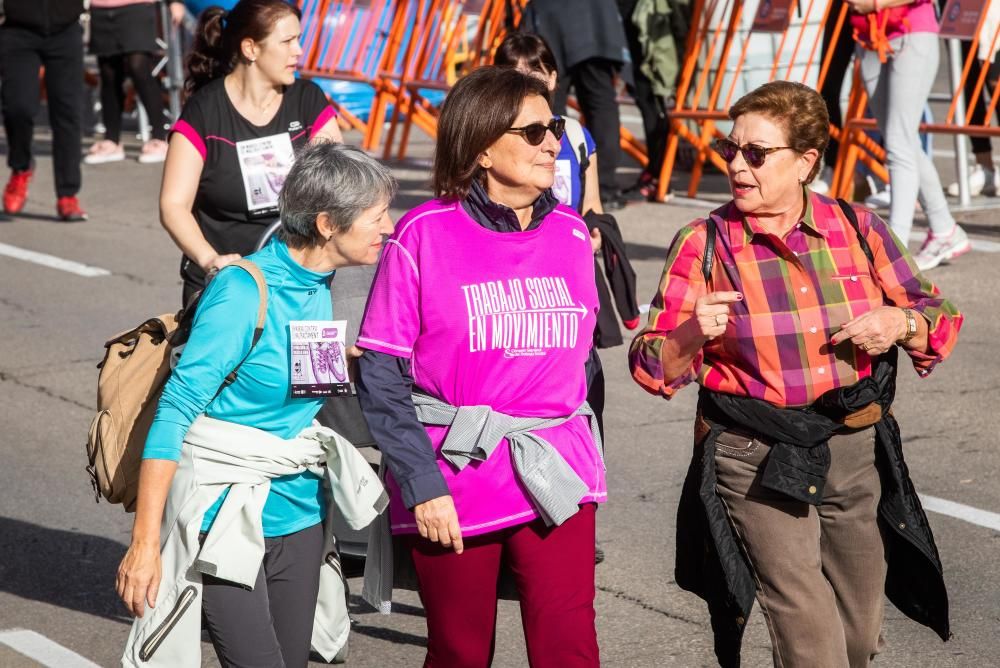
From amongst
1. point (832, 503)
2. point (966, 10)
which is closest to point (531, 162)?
point (832, 503)

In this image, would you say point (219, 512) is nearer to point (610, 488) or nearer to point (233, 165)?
point (233, 165)

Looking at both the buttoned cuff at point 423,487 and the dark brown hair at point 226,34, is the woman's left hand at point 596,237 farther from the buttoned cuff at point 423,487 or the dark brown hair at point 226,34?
the buttoned cuff at point 423,487

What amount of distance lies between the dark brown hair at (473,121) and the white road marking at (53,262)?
22.9ft

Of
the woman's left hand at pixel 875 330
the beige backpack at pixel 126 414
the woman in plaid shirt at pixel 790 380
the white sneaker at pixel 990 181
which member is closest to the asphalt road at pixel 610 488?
the woman in plaid shirt at pixel 790 380

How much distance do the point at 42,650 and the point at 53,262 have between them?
6231mm

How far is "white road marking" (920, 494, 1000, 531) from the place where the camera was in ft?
17.6

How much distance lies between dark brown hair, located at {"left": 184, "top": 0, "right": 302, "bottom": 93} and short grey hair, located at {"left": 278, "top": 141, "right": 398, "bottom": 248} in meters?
1.66

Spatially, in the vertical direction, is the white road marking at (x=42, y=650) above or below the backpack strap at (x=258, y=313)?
below

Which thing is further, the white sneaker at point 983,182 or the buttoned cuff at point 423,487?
the white sneaker at point 983,182

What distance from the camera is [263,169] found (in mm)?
5023

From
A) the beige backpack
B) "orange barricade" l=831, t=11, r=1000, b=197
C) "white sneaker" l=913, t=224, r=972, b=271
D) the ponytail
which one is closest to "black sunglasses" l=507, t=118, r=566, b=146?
the beige backpack

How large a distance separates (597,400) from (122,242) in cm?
731

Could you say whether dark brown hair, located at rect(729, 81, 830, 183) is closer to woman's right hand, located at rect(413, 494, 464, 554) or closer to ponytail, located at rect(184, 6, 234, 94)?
woman's right hand, located at rect(413, 494, 464, 554)

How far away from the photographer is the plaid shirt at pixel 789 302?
345 cm
